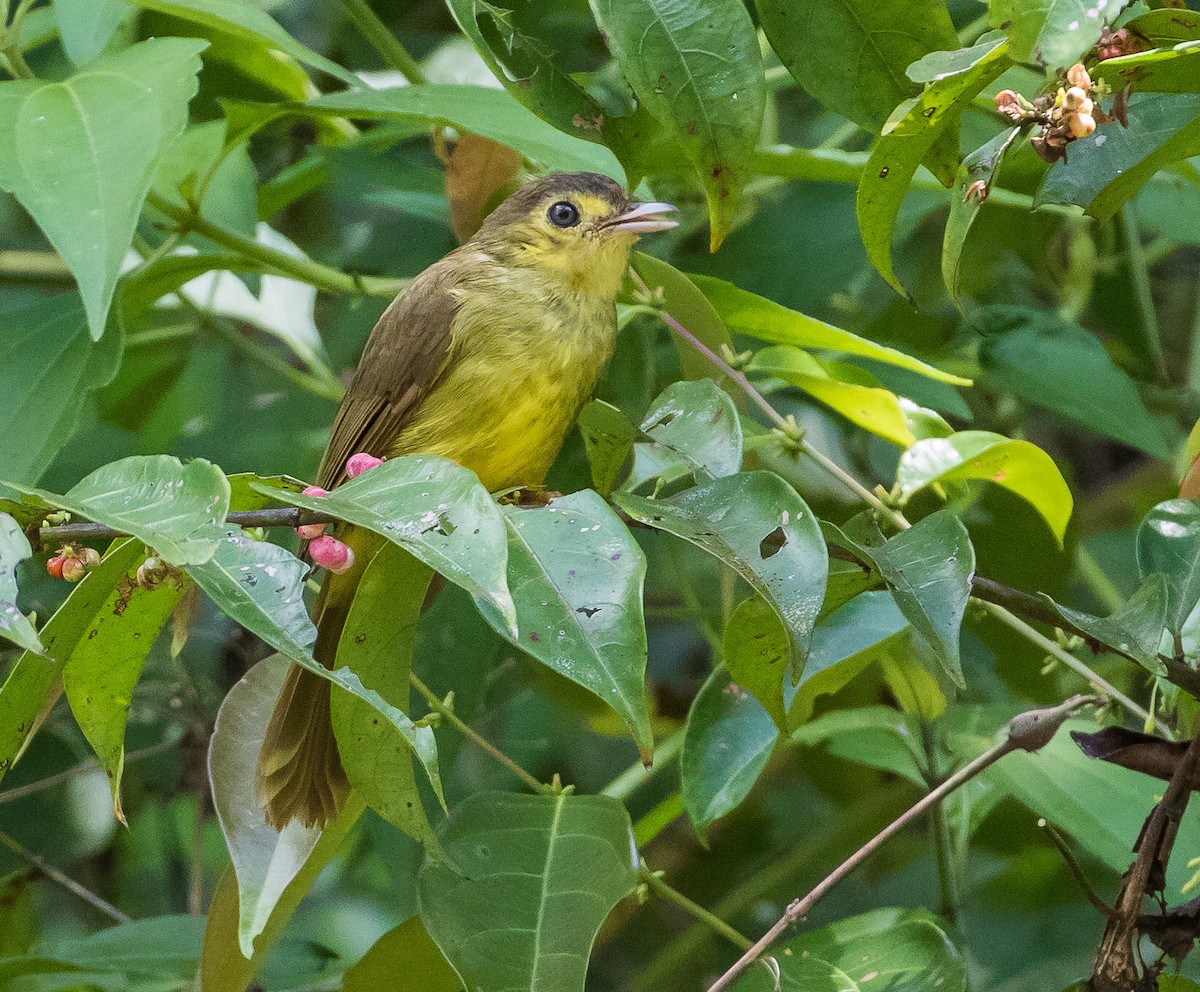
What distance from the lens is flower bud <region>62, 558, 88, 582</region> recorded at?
4.66 ft

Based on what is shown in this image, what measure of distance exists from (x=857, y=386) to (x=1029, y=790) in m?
0.67

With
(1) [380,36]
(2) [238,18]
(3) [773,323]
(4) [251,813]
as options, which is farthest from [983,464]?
(1) [380,36]

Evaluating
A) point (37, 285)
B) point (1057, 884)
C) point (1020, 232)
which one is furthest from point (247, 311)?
point (1057, 884)

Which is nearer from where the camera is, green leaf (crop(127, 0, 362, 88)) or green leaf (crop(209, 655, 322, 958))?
green leaf (crop(209, 655, 322, 958))

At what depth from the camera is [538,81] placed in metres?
1.65

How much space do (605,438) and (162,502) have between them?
0.64m

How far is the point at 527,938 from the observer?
163cm

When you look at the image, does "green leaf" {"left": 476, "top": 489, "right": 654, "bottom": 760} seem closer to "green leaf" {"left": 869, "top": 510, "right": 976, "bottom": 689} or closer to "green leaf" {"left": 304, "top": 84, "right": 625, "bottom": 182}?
"green leaf" {"left": 869, "top": 510, "right": 976, "bottom": 689}

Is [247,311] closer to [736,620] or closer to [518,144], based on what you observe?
[518,144]

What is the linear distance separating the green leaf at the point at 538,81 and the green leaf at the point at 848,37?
0.24 m

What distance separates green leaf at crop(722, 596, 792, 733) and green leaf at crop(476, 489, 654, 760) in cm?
21

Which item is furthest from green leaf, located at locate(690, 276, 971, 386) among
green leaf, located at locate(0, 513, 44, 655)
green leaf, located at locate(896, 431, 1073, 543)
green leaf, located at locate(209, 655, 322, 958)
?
green leaf, located at locate(0, 513, 44, 655)

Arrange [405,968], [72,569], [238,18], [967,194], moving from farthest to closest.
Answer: [238,18] → [405,968] → [72,569] → [967,194]

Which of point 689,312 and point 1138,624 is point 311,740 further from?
point 1138,624
